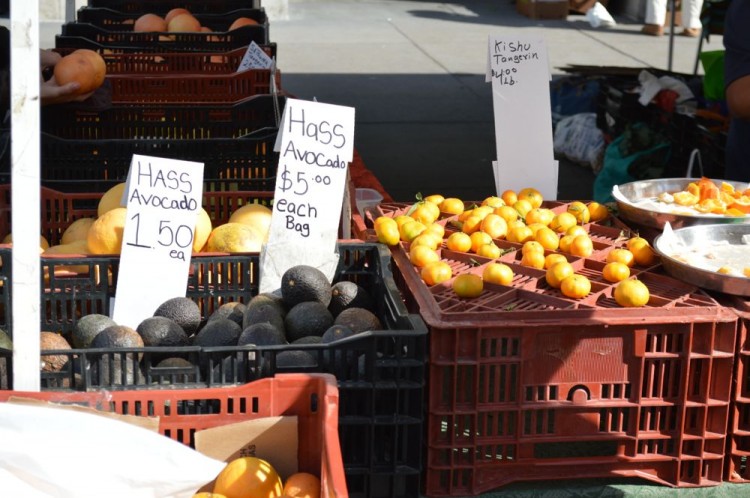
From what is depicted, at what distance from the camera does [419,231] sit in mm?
2719

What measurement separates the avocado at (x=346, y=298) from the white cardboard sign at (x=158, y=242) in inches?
15.3

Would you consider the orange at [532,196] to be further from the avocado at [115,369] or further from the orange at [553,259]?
the avocado at [115,369]

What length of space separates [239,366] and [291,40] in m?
11.5

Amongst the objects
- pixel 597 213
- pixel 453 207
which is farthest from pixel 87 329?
pixel 597 213

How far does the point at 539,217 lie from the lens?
2914 mm

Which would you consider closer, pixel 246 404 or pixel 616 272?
pixel 246 404

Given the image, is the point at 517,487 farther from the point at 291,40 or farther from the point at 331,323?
the point at 291,40

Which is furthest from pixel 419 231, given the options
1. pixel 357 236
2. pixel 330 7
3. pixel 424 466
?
pixel 330 7

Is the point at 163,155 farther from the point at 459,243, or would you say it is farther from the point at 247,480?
the point at 247,480

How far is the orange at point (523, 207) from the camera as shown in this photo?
9.78 ft

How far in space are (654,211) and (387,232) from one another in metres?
0.80

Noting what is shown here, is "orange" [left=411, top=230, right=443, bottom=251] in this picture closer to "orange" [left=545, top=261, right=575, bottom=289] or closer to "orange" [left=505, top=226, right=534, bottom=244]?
"orange" [left=505, top=226, right=534, bottom=244]

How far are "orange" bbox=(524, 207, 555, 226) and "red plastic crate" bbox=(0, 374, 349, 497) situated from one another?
1258 mm

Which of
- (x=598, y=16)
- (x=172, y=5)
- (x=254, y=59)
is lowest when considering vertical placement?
(x=254, y=59)
